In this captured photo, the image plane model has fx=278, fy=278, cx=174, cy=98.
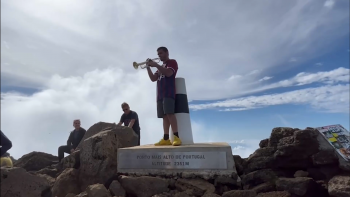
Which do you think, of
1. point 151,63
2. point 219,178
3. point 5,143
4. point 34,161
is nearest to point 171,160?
point 219,178

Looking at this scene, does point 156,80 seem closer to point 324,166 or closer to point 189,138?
point 189,138

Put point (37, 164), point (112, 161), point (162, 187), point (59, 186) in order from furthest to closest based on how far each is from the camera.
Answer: point (37, 164)
point (112, 161)
point (59, 186)
point (162, 187)

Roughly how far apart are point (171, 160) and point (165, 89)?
5.87 feet

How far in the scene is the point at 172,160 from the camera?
597cm

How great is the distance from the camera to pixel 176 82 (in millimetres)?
7184

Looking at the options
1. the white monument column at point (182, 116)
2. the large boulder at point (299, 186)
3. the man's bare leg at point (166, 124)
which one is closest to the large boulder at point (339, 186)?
the large boulder at point (299, 186)

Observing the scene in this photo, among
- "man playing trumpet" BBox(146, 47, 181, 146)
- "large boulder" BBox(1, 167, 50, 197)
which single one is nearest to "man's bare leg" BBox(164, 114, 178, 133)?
"man playing trumpet" BBox(146, 47, 181, 146)

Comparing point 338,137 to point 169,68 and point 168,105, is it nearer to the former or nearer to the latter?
point 168,105

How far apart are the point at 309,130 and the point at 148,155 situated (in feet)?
11.5

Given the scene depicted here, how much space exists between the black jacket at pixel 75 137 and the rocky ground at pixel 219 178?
8.68 feet

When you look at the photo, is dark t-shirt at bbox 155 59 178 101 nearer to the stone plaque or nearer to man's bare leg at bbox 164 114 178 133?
man's bare leg at bbox 164 114 178 133

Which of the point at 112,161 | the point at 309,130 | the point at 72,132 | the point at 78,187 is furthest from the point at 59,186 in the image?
the point at 309,130

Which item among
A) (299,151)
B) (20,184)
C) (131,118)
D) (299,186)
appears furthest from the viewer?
(131,118)

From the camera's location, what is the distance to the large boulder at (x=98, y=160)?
6.03m
